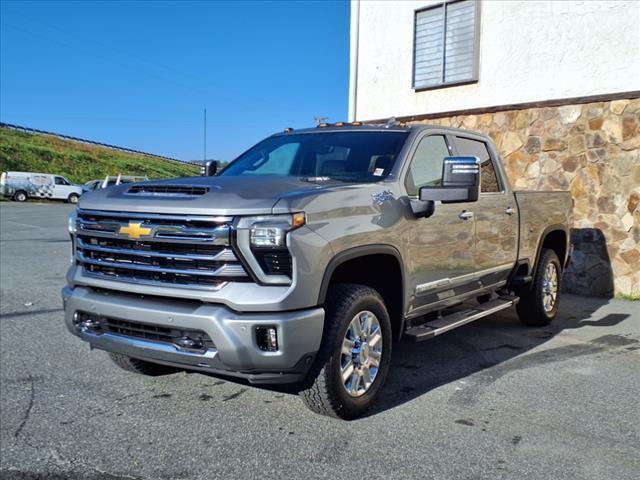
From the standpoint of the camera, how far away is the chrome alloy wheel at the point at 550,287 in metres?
7.03

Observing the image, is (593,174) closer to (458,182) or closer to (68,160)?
(458,182)

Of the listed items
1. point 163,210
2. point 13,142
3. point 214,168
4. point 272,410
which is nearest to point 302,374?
point 272,410

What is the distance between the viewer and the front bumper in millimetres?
3457

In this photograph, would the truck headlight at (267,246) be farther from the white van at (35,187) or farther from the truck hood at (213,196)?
the white van at (35,187)

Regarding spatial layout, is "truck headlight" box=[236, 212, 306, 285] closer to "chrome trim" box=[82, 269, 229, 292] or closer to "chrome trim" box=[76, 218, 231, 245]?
"chrome trim" box=[76, 218, 231, 245]

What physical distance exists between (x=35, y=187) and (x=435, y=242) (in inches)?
1513

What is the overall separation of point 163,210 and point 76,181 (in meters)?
47.3

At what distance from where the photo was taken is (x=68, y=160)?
50.9 meters

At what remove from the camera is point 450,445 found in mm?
3734

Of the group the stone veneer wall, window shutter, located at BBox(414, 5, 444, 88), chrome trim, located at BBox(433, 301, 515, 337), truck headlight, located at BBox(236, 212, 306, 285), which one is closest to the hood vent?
truck headlight, located at BBox(236, 212, 306, 285)

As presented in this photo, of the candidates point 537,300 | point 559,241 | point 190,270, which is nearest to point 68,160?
point 559,241

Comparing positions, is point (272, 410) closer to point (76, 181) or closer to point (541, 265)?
point (541, 265)

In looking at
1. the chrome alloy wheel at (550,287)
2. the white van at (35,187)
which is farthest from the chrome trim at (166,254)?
the white van at (35,187)

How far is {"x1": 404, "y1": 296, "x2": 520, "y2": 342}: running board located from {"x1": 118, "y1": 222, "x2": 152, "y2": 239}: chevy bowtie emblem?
2.04 metres
